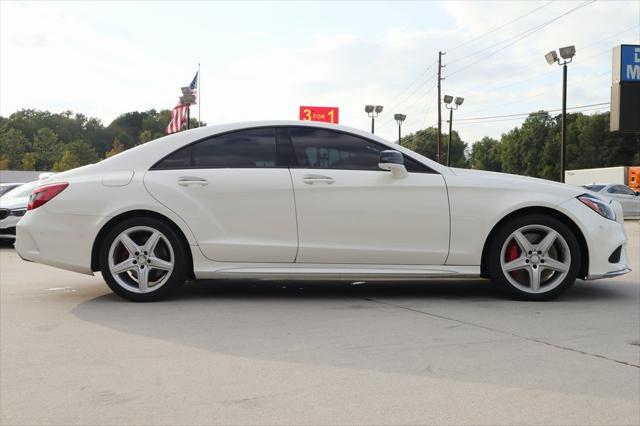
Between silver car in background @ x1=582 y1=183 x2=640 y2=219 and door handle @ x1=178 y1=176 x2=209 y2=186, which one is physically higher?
door handle @ x1=178 y1=176 x2=209 y2=186

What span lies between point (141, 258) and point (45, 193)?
3.23ft

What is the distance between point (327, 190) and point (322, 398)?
8.55ft

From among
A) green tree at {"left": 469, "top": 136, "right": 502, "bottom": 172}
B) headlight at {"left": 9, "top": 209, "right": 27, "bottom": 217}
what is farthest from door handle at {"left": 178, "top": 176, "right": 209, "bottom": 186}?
green tree at {"left": 469, "top": 136, "right": 502, "bottom": 172}

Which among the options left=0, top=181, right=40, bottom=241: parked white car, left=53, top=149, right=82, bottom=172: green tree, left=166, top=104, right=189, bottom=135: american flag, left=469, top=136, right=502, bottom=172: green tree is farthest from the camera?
left=469, top=136, right=502, bottom=172: green tree

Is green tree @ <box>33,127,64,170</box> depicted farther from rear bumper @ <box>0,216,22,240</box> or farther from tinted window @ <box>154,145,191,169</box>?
tinted window @ <box>154,145,191,169</box>

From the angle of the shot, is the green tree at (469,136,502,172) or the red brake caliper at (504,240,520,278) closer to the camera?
the red brake caliper at (504,240,520,278)

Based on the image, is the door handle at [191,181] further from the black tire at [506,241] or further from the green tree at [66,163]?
the green tree at [66,163]

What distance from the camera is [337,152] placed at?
560 cm

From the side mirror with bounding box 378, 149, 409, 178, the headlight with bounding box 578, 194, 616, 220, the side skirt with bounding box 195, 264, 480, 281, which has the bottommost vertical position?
the side skirt with bounding box 195, 264, 480, 281

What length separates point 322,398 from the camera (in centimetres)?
306

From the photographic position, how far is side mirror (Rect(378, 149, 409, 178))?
536 cm

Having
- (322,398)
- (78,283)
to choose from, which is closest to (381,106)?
(78,283)

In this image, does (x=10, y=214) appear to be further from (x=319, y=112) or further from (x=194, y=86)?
(x=319, y=112)

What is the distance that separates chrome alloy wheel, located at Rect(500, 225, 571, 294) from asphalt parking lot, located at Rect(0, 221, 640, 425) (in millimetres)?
250
